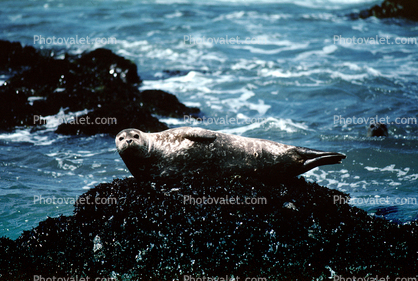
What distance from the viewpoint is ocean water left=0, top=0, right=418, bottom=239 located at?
7027 mm

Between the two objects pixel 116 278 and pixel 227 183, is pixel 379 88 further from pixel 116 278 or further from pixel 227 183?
pixel 116 278

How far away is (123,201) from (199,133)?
4.08 ft

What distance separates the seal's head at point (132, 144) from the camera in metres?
5.03

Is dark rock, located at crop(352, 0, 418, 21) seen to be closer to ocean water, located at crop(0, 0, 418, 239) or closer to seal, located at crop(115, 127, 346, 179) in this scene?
ocean water, located at crop(0, 0, 418, 239)

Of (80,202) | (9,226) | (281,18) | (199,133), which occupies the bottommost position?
(9,226)

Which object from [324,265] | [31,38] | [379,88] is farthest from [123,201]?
[31,38]

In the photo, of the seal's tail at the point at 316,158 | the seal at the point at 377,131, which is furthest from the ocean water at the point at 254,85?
the seal's tail at the point at 316,158

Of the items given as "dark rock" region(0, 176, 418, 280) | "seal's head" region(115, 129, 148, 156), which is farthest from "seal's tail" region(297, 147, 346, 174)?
"seal's head" region(115, 129, 148, 156)

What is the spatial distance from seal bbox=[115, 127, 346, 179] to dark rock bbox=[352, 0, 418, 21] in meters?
20.2

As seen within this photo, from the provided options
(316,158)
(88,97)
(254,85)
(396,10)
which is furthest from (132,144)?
(396,10)

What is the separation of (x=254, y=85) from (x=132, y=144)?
8801 millimetres

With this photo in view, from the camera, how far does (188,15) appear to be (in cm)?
2458

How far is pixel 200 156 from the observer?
5.32 metres

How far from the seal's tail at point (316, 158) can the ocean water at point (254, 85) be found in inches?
34.9
